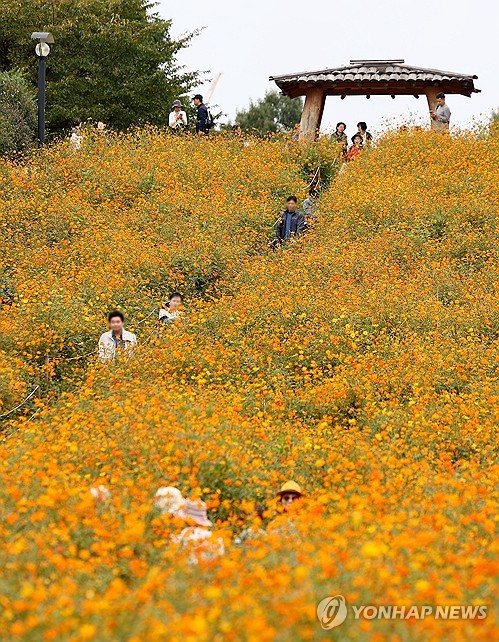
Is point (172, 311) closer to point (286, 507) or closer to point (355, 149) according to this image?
point (286, 507)

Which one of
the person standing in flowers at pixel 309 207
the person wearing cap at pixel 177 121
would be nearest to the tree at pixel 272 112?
the person wearing cap at pixel 177 121

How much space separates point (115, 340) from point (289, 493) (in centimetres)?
460

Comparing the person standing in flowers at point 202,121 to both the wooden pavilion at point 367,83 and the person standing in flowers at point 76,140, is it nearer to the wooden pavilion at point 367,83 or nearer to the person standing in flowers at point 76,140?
the wooden pavilion at point 367,83

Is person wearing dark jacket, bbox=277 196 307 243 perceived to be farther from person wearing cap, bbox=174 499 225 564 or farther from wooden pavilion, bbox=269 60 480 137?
person wearing cap, bbox=174 499 225 564

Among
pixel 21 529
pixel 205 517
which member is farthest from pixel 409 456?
pixel 21 529

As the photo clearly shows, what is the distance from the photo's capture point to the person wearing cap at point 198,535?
16.5ft

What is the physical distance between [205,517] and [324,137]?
16.5m

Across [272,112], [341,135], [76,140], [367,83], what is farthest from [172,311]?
[272,112]

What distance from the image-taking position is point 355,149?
69.8ft

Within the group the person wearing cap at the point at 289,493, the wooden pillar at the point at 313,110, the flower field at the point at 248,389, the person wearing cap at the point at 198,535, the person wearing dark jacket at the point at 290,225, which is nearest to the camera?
the flower field at the point at 248,389

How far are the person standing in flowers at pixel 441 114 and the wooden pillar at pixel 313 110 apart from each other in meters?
2.72

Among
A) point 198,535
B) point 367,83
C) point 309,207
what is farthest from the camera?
point 367,83

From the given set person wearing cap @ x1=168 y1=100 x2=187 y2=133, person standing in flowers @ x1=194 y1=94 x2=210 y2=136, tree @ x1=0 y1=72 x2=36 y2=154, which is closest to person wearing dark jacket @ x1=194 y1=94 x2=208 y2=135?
person standing in flowers @ x1=194 y1=94 x2=210 y2=136

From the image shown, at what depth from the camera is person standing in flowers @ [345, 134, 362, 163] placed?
20848 mm
